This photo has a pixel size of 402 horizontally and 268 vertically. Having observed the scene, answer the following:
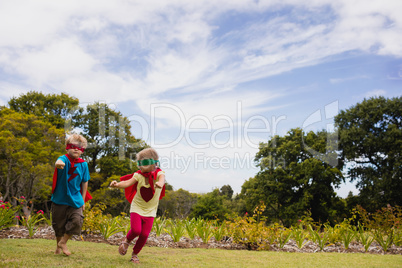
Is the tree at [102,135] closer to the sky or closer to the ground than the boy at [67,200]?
closer to the sky

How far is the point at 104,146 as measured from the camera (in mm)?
31156

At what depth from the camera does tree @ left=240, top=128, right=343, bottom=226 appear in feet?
83.2

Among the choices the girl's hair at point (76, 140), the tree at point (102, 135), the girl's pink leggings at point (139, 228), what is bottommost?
the girl's pink leggings at point (139, 228)

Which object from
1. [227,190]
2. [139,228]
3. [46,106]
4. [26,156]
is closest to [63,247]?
[139,228]

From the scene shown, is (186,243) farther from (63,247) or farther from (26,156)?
(26,156)

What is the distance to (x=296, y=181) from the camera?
87.3 feet

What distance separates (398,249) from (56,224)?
26.7ft

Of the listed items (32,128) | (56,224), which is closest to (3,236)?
(56,224)

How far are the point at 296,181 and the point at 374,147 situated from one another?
6789 mm

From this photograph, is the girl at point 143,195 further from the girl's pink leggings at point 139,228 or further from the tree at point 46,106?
the tree at point 46,106

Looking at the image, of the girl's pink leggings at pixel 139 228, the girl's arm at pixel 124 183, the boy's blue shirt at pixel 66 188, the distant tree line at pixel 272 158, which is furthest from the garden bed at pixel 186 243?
the distant tree line at pixel 272 158

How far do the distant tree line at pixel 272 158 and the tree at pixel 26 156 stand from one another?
0.06 meters

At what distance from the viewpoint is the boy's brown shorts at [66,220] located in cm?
457

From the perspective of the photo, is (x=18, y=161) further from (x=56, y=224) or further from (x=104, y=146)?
(x=56, y=224)
